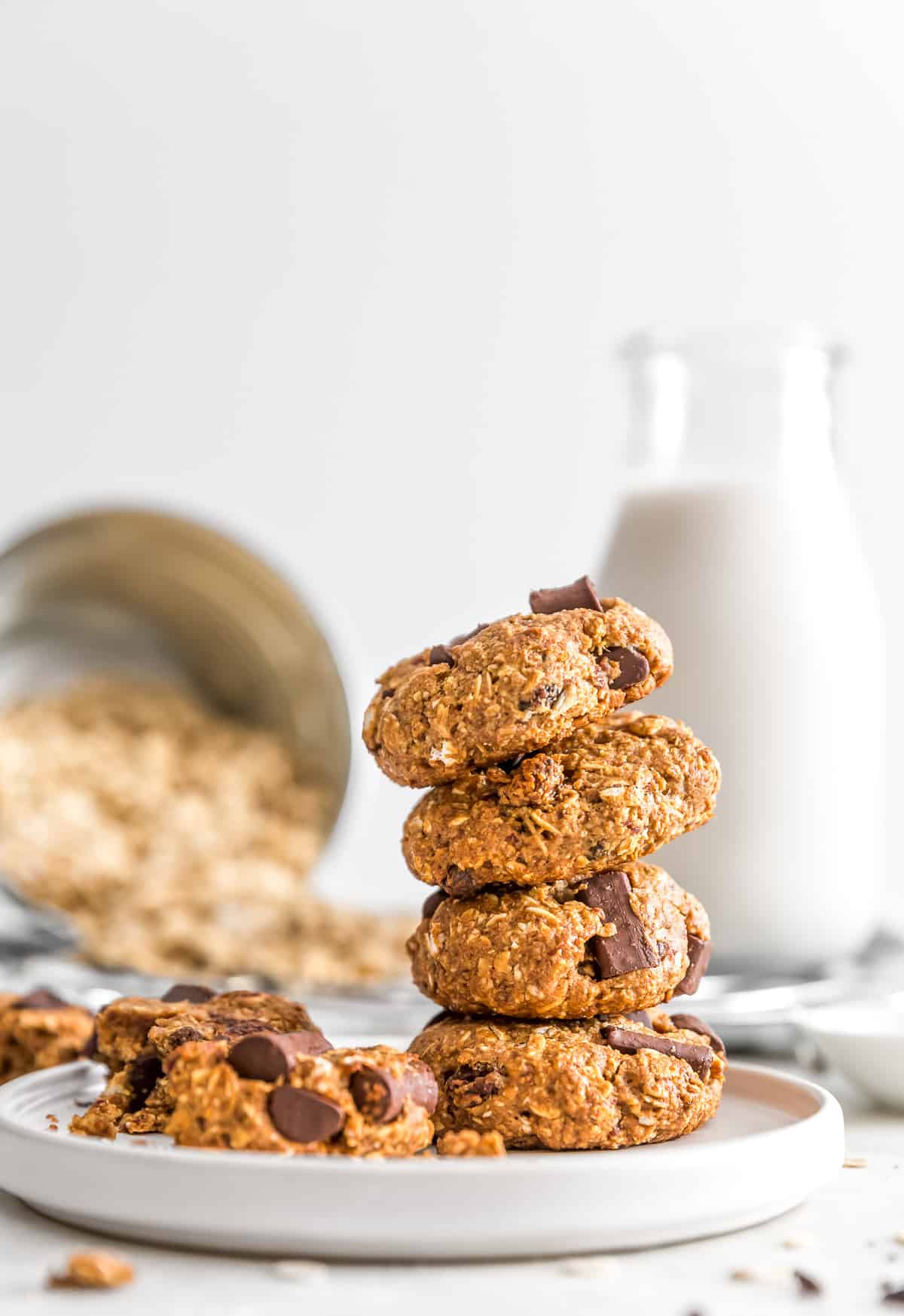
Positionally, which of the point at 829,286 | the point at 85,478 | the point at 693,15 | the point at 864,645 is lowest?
the point at 864,645

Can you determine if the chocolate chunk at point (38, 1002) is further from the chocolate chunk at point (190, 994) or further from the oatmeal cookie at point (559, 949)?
the oatmeal cookie at point (559, 949)

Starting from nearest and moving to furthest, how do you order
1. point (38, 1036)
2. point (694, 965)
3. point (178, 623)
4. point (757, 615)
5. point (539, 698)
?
point (539, 698) < point (694, 965) < point (38, 1036) < point (757, 615) < point (178, 623)

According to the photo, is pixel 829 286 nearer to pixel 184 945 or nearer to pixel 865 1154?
pixel 184 945

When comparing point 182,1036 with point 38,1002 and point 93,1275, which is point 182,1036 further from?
point 38,1002

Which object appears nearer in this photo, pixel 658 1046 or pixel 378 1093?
pixel 378 1093

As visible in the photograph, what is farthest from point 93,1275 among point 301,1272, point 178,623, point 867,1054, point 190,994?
point 178,623

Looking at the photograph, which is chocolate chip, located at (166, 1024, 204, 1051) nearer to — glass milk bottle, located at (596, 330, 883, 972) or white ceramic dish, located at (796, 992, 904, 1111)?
white ceramic dish, located at (796, 992, 904, 1111)

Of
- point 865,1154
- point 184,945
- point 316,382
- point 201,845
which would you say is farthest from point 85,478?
point 865,1154
